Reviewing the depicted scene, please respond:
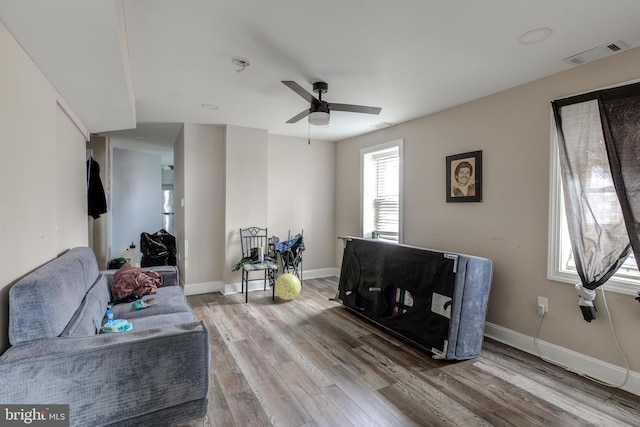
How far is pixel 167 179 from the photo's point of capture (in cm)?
852

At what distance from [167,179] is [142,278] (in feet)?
20.7

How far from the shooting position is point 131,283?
2.89 meters

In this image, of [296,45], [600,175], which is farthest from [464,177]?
[296,45]

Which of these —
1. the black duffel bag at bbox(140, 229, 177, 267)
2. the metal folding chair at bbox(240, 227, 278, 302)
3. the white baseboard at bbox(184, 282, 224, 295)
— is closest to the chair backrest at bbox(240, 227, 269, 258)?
the metal folding chair at bbox(240, 227, 278, 302)

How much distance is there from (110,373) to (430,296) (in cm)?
245

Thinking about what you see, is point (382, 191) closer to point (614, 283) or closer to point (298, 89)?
point (298, 89)

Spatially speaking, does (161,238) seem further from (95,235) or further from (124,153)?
(124,153)

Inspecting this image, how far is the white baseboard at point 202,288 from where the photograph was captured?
453 centimetres

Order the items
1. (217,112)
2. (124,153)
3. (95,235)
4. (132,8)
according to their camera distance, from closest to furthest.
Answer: (132,8)
(217,112)
(95,235)
(124,153)

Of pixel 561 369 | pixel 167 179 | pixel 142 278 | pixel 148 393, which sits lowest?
pixel 561 369

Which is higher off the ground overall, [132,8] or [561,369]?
[132,8]

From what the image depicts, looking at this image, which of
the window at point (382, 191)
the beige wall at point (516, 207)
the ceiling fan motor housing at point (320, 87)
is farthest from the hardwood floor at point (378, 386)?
the ceiling fan motor housing at point (320, 87)

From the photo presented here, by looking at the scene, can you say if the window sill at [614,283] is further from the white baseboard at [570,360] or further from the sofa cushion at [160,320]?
the sofa cushion at [160,320]

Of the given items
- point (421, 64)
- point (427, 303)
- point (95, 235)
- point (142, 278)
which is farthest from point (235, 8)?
point (95, 235)
